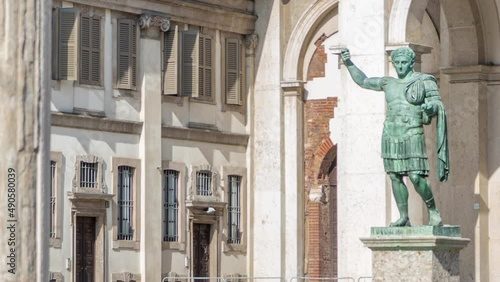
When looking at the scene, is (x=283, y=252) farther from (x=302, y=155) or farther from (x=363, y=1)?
(x=363, y=1)

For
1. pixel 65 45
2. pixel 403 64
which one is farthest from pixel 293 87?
pixel 403 64

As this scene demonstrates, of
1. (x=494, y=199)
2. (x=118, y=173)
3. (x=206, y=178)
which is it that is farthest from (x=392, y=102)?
(x=206, y=178)

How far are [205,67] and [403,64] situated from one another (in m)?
14.9

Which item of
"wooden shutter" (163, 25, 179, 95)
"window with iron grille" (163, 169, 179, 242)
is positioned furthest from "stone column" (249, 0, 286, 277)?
"wooden shutter" (163, 25, 179, 95)

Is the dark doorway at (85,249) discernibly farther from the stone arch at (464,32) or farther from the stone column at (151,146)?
the stone arch at (464,32)

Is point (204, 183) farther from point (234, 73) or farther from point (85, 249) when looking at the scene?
point (85, 249)

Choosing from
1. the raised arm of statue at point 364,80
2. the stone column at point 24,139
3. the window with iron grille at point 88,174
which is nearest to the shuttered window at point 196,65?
the window with iron grille at point 88,174

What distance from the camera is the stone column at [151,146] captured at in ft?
84.1

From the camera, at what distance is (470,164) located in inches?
941

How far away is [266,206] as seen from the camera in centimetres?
2825

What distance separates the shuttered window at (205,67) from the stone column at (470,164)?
5.48m

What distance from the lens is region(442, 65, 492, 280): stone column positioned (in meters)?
23.7

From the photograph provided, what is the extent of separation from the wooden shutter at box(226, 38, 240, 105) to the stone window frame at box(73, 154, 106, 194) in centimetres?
409

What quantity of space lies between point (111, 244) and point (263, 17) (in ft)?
21.0
